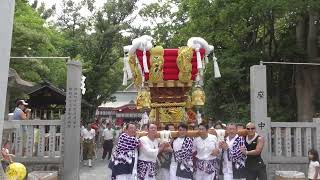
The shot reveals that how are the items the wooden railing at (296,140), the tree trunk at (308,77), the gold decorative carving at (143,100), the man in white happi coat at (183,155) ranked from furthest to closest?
the tree trunk at (308,77) < the gold decorative carving at (143,100) < the wooden railing at (296,140) < the man in white happi coat at (183,155)

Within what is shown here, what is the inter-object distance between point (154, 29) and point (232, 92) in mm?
8963

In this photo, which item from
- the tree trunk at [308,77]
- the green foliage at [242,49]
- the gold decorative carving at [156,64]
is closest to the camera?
the gold decorative carving at [156,64]

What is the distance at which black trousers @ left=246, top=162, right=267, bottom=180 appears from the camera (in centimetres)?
834

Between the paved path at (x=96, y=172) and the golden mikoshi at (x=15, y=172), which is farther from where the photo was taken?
the paved path at (x=96, y=172)

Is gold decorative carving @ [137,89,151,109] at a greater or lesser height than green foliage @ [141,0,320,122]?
lesser

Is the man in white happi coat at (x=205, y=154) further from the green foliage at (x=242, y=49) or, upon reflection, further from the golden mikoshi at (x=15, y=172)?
the green foliage at (x=242, y=49)

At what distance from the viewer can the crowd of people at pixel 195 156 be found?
7754 millimetres

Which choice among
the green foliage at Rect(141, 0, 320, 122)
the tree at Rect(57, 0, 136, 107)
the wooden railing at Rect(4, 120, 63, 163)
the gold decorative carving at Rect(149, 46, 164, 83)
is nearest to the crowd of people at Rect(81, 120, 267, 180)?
the wooden railing at Rect(4, 120, 63, 163)

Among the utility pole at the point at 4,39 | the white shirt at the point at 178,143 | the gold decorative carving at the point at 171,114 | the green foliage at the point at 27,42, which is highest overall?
the green foliage at the point at 27,42

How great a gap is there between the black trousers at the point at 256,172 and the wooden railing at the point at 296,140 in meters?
1.93

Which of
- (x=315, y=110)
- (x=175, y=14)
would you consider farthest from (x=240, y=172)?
(x=175, y=14)

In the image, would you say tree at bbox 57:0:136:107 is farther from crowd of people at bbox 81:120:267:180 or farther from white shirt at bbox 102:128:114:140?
crowd of people at bbox 81:120:267:180

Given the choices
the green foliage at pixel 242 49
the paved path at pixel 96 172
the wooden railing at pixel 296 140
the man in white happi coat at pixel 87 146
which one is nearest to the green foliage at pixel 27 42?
the man in white happi coat at pixel 87 146

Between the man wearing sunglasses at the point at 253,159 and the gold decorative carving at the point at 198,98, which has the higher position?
the gold decorative carving at the point at 198,98
